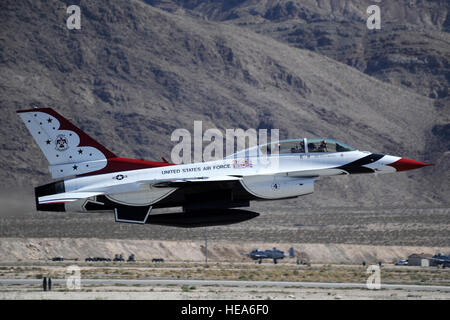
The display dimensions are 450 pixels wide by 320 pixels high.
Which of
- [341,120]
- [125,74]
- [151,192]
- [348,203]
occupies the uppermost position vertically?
[125,74]

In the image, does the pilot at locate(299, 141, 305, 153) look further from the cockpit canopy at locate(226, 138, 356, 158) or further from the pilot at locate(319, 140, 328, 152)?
the pilot at locate(319, 140, 328, 152)

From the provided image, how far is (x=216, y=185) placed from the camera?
3678 centimetres

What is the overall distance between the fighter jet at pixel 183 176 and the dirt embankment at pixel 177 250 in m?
43.4

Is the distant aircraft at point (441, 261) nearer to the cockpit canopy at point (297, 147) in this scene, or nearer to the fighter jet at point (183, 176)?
the fighter jet at point (183, 176)

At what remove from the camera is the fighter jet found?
36.8 meters

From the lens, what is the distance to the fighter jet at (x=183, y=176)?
36812mm

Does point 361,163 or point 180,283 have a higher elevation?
point 361,163

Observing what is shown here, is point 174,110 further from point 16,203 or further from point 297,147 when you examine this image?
point 297,147

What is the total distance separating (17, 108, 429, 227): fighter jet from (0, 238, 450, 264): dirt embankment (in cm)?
4343

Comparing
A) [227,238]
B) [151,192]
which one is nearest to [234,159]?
[151,192]

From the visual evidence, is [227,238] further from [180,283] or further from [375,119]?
[375,119]

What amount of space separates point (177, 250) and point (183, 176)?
50.9 meters

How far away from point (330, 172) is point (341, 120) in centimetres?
14968

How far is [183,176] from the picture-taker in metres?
37.2
